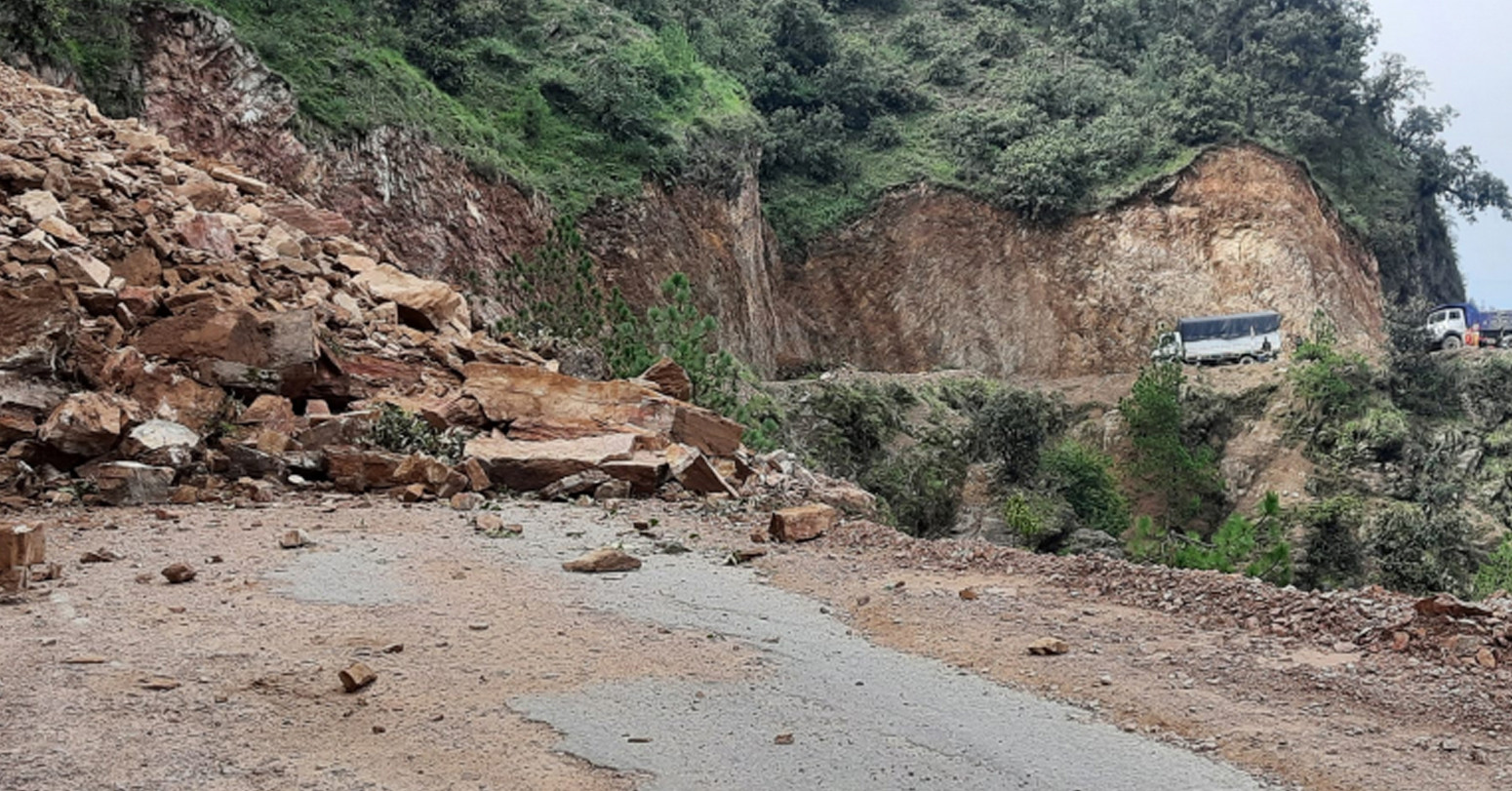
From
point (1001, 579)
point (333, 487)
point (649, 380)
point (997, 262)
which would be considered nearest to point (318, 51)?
point (649, 380)

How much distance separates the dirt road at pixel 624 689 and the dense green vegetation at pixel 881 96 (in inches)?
609

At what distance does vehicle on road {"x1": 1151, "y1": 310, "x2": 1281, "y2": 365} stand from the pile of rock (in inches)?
1022

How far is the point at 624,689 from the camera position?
4.44m

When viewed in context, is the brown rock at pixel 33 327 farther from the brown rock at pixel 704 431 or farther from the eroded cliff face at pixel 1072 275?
the eroded cliff face at pixel 1072 275

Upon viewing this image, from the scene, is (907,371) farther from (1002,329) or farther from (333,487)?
(333,487)

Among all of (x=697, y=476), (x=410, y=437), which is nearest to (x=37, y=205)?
(x=410, y=437)

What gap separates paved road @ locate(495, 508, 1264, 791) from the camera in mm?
3629

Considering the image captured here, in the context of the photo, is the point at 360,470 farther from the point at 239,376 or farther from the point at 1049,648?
the point at 1049,648

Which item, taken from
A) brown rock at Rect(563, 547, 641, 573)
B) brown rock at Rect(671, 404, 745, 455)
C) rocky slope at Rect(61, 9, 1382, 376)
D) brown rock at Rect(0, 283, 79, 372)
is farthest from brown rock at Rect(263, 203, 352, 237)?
rocky slope at Rect(61, 9, 1382, 376)

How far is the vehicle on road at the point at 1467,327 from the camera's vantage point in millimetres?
33938

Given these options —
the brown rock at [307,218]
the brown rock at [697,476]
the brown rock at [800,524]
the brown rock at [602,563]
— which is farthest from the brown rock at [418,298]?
the brown rock at [602,563]

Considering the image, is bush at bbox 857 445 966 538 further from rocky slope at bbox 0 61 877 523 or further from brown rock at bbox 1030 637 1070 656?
brown rock at bbox 1030 637 1070 656

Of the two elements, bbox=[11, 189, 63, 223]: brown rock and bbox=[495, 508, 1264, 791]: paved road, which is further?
bbox=[11, 189, 63, 223]: brown rock

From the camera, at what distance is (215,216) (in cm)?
1111
